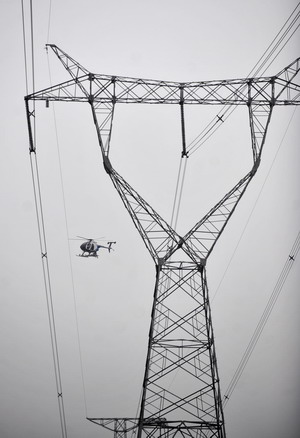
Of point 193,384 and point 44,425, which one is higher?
point 193,384

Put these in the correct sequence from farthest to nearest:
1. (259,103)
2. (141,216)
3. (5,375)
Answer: (141,216), (5,375), (259,103)

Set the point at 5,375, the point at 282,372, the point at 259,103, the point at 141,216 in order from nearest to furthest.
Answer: the point at 259,103 < the point at 282,372 < the point at 5,375 < the point at 141,216

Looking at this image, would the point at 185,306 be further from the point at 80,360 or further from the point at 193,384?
the point at 80,360

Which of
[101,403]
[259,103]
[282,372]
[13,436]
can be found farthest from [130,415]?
[259,103]

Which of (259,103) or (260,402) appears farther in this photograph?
(260,402)

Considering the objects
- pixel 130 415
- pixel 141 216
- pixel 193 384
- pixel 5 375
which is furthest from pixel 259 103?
pixel 5 375

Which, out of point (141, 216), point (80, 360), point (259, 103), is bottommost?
point (80, 360)

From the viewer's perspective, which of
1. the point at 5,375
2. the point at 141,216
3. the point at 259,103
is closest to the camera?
the point at 259,103

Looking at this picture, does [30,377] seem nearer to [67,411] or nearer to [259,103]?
[67,411]

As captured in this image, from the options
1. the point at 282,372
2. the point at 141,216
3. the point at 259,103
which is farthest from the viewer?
the point at 141,216
